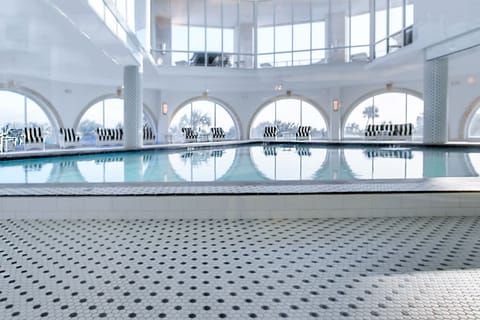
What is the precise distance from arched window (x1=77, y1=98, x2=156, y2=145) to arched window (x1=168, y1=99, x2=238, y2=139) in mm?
1717

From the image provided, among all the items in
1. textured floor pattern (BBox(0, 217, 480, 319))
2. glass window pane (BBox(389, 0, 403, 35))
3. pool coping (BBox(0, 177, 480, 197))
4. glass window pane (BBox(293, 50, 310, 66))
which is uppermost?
glass window pane (BBox(389, 0, 403, 35))

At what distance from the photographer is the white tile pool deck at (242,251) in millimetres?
2053

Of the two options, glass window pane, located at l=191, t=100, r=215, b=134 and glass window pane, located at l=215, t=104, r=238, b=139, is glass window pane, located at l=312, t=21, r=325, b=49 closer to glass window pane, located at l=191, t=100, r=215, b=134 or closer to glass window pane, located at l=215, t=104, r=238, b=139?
glass window pane, located at l=215, t=104, r=238, b=139

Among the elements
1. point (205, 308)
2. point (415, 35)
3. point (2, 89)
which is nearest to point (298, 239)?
point (205, 308)

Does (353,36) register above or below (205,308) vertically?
above

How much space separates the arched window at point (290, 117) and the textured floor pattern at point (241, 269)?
15870mm

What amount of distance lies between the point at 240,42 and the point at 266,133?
4.09m

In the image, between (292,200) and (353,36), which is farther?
(353,36)

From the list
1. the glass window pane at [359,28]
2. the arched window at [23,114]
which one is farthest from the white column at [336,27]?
the arched window at [23,114]

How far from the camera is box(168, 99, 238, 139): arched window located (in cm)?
1967

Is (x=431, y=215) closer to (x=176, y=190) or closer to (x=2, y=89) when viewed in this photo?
(x=176, y=190)

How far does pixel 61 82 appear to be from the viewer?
15859mm

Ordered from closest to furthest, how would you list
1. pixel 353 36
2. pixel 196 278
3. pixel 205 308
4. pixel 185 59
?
pixel 205 308, pixel 196 278, pixel 185 59, pixel 353 36

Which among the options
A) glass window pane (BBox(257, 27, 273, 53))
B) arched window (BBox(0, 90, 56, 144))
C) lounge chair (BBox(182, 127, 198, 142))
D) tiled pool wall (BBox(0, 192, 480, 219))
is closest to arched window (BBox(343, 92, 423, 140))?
glass window pane (BBox(257, 27, 273, 53))
